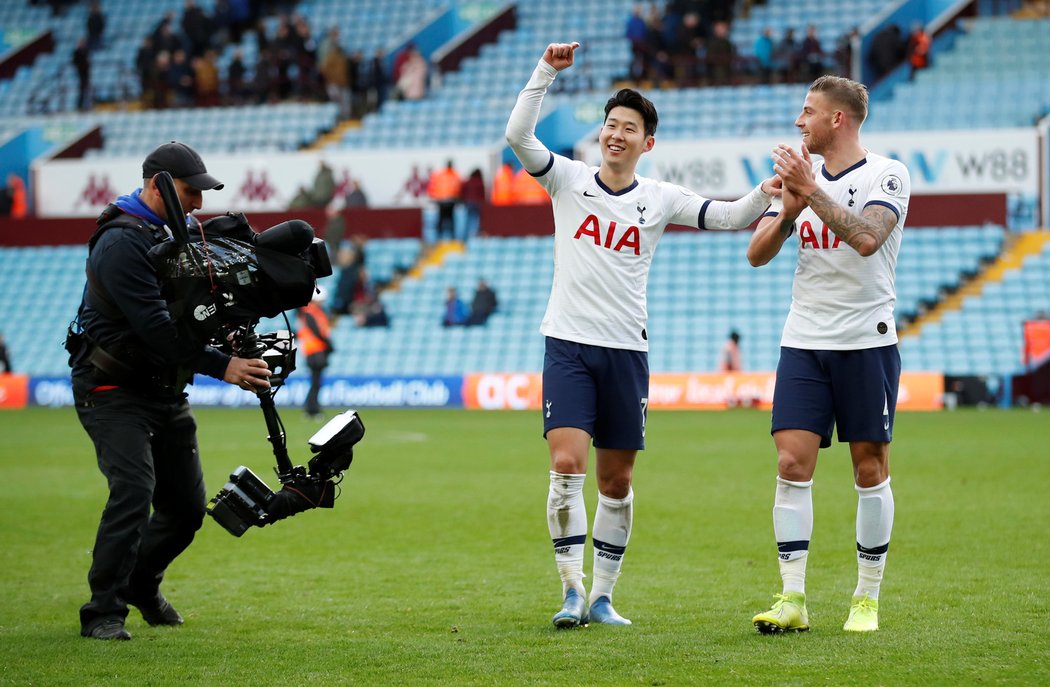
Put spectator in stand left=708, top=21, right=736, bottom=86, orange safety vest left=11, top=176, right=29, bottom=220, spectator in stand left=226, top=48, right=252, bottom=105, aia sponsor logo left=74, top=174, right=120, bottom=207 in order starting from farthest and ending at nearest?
spectator in stand left=226, top=48, right=252, bottom=105, orange safety vest left=11, top=176, right=29, bottom=220, aia sponsor logo left=74, top=174, right=120, bottom=207, spectator in stand left=708, top=21, right=736, bottom=86

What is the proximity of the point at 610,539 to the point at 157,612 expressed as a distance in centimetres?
231

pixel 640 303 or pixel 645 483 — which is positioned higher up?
pixel 640 303

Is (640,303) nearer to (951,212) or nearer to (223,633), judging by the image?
(223,633)

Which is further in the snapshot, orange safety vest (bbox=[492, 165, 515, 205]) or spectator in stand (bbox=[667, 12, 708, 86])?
spectator in stand (bbox=[667, 12, 708, 86])

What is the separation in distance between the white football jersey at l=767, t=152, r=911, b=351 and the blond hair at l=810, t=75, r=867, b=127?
236 millimetres

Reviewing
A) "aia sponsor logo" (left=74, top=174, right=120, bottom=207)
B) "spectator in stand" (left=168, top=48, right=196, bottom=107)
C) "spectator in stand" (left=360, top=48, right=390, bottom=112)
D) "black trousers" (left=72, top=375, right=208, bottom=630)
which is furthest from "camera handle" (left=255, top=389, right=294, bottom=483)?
"spectator in stand" (left=168, top=48, right=196, bottom=107)

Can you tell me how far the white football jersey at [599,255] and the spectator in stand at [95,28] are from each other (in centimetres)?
3531

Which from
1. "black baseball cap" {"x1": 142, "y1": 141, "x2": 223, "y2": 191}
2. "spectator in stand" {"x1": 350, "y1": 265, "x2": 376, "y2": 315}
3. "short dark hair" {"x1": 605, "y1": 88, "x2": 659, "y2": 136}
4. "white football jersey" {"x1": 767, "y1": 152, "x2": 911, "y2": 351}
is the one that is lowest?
"spectator in stand" {"x1": 350, "y1": 265, "x2": 376, "y2": 315}

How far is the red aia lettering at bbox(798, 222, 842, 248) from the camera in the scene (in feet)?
21.7

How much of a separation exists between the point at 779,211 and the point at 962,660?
7.08 feet

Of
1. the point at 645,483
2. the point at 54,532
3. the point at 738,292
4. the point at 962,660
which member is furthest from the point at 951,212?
the point at 962,660

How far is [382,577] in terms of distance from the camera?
8703mm

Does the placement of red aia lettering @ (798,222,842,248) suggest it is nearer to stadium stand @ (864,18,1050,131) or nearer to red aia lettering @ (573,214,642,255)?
red aia lettering @ (573,214,642,255)

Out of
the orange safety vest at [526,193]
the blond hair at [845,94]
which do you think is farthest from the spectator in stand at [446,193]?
the blond hair at [845,94]
